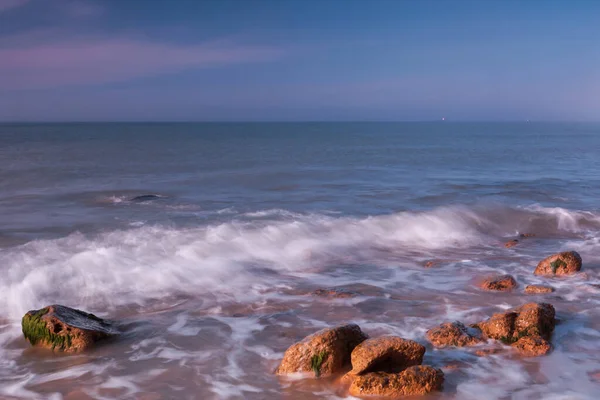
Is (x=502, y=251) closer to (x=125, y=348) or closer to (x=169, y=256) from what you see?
(x=169, y=256)

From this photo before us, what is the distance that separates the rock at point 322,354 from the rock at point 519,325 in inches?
77.3

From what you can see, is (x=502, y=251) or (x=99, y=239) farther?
(x=99, y=239)

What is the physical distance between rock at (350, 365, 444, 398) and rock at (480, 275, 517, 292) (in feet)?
12.8

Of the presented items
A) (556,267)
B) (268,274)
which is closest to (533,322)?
(556,267)

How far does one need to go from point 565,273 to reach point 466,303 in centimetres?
261

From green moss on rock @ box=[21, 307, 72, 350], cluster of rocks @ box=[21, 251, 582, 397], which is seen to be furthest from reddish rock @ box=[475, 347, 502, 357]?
green moss on rock @ box=[21, 307, 72, 350]

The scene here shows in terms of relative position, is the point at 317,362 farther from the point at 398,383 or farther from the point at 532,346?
the point at 532,346

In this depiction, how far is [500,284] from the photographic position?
9008 millimetres

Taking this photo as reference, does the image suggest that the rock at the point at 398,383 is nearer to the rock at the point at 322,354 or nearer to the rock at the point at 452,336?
the rock at the point at 322,354

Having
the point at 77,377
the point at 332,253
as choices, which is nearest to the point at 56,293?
the point at 77,377

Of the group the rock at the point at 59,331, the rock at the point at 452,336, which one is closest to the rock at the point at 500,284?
the rock at the point at 452,336

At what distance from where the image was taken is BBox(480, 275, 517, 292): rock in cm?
895

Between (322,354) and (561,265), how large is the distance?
19.7 feet

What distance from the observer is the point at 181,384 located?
19.3ft
